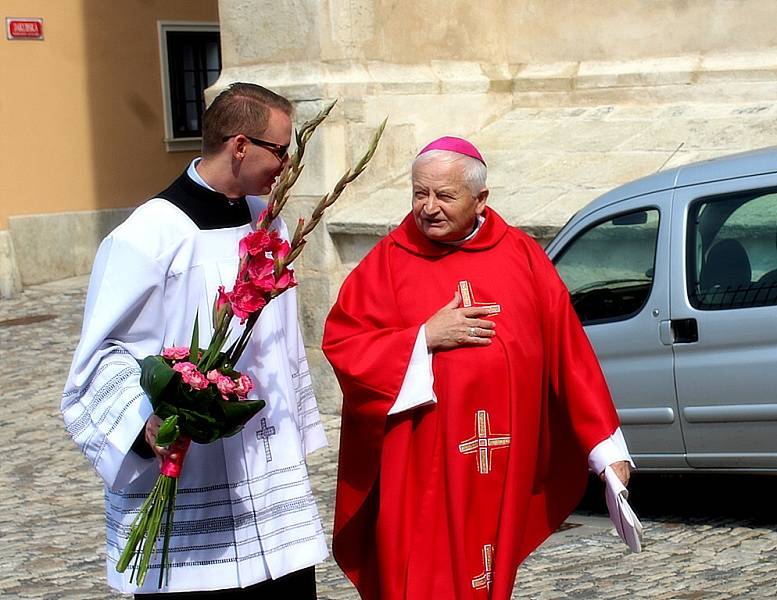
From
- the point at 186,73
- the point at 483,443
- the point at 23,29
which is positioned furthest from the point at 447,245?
the point at 186,73

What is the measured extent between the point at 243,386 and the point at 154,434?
0.86 ft

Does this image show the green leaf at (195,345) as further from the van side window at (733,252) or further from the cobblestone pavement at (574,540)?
the van side window at (733,252)

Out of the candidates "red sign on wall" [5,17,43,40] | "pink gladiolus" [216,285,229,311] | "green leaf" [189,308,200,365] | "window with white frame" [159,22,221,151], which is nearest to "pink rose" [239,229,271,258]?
"pink gladiolus" [216,285,229,311]

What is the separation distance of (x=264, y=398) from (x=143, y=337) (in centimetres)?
37

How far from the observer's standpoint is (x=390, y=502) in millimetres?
4199

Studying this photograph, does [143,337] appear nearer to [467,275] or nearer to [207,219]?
[207,219]

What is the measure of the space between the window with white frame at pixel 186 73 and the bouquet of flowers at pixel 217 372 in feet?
54.6

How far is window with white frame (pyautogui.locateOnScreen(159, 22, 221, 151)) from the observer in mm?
19969

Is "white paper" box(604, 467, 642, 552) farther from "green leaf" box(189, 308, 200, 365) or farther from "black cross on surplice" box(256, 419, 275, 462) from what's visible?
"green leaf" box(189, 308, 200, 365)

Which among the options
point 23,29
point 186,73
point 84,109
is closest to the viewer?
point 23,29

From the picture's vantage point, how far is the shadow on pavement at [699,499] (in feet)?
23.6

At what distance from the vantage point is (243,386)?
11.8 feet

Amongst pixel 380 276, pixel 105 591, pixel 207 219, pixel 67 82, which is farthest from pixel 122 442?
pixel 67 82

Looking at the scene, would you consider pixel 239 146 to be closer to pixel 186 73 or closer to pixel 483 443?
pixel 483 443
